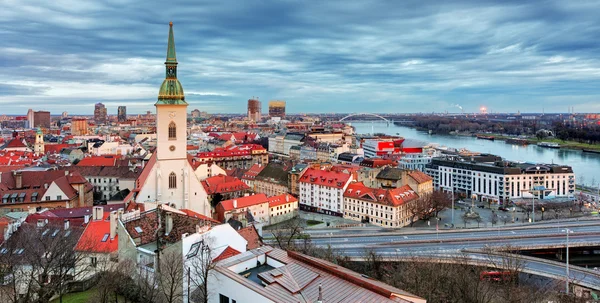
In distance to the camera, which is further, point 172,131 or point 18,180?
point 18,180

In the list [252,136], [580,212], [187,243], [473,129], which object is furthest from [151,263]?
[473,129]

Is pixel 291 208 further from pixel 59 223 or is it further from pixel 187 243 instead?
pixel 187 243

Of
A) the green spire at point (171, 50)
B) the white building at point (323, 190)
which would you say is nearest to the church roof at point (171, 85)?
the green spire at point (171, 50)

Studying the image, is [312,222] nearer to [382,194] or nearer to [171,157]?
[382,194]

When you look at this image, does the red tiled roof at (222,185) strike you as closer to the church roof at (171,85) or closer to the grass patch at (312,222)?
the grass patch at (312,222)

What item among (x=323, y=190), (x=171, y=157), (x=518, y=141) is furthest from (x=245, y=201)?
(x=518, y=141)
